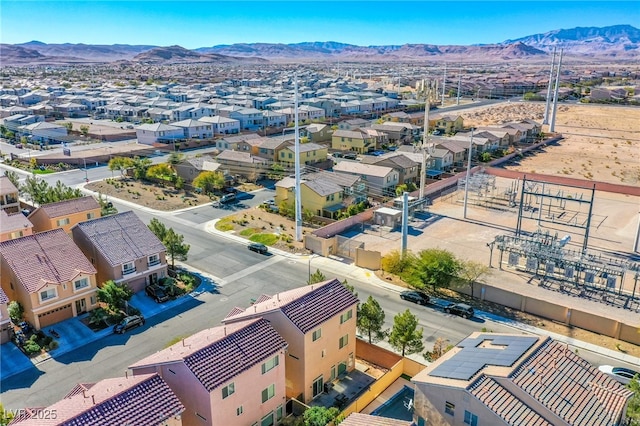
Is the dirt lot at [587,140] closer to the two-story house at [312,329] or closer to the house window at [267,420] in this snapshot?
the two-story house at [312,329]

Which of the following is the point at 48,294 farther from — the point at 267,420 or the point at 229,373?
the point at 267,420

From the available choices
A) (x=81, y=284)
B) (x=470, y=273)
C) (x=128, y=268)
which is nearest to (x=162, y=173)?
(x=128, y=268)

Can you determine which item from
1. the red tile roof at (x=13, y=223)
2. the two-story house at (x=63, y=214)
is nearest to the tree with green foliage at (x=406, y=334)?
the two-story house at (x=63, y=214)

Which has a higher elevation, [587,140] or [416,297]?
[587,140]

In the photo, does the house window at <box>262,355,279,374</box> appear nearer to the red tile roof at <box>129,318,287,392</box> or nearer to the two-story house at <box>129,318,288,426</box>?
the two-story house at <box>129,318,288,426</box>

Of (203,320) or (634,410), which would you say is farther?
(203,320)

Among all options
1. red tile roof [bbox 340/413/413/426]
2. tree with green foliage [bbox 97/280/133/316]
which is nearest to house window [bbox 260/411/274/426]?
red tile roof [bbox 340/413/413/426]

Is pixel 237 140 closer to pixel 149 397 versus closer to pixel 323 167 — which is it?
pixel 323 167

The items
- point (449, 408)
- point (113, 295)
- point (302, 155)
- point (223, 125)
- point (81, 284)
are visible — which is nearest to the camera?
point (449, 408)
